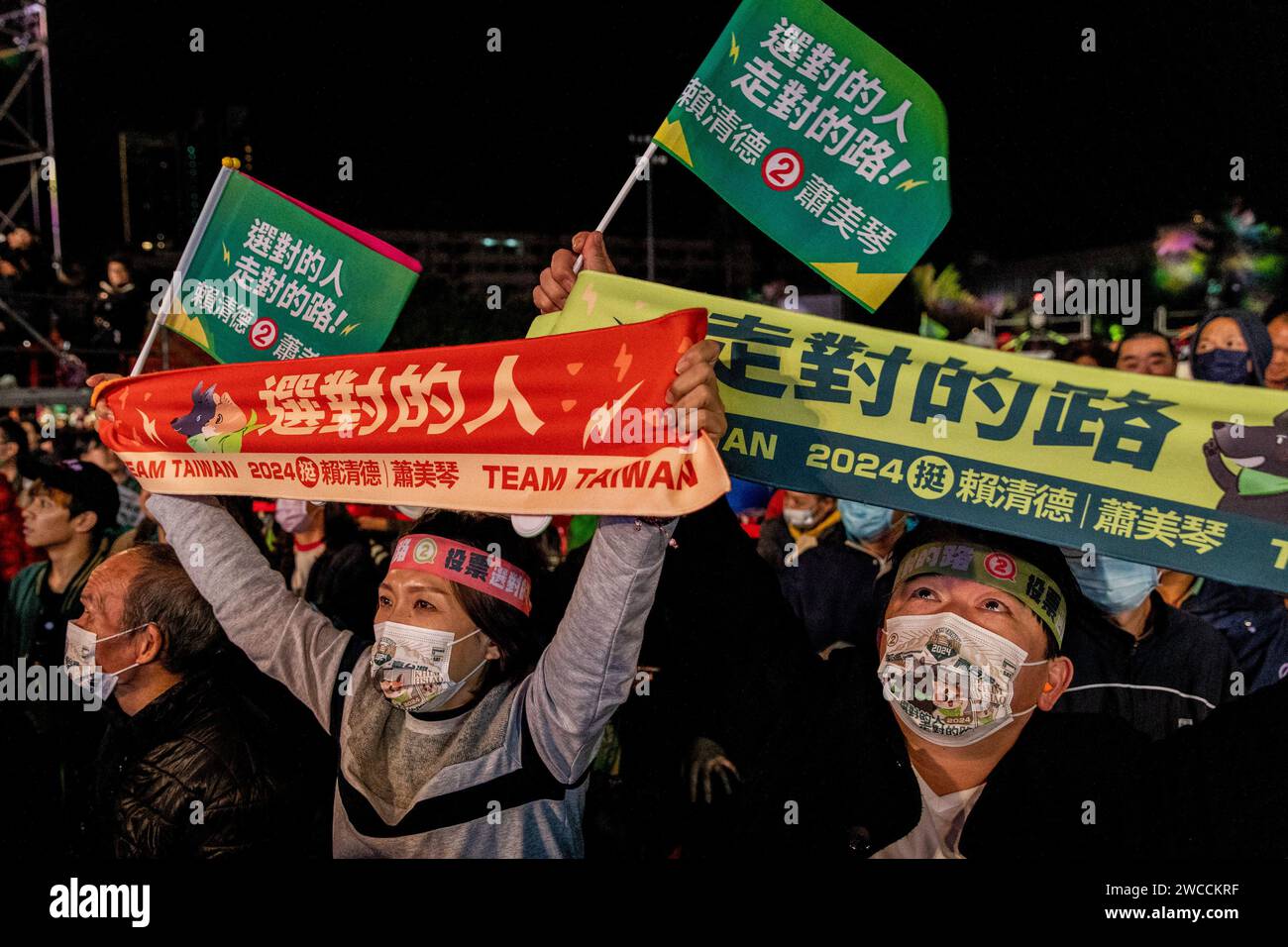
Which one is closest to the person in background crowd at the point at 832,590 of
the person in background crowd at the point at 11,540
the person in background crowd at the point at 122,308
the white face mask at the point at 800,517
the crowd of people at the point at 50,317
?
the white face mask at the point at 800,517

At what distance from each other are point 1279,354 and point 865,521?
1.74 m

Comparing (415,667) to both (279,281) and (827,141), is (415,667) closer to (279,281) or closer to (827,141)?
(279,281)

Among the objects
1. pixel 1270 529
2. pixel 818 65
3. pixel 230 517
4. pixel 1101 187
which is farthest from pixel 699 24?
pixel 1270 529

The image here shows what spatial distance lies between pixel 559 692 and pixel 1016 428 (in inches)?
46.9

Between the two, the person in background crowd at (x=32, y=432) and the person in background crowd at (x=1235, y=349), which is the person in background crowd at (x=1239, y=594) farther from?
the person in background crowd at (x=32, y=432)

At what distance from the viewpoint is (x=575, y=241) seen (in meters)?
2.95

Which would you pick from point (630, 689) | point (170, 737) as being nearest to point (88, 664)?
point (170, 737)

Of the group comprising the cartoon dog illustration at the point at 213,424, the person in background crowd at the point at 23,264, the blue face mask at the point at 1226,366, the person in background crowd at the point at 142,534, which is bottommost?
the person in background crowd at the point at 142,534

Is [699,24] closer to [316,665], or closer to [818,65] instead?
[818,65]

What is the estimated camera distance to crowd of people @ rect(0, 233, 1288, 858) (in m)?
2.54

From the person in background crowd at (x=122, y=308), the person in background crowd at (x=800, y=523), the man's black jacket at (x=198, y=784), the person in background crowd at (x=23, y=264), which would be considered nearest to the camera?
the man's black jacket at (x=198, y=784)

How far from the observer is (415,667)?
272 centimetres

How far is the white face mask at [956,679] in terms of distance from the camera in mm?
2547

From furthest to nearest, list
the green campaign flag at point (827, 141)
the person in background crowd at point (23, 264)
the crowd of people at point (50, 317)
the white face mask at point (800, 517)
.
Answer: the person in background crowd at point (23, 264), the crowd of people at point (50, 317), the white face mask at point (800, 517), the green campaign flag at point (827, 141)
